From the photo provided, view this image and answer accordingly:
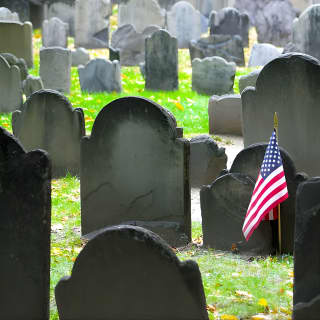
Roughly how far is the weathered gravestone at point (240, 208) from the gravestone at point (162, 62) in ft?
35.2

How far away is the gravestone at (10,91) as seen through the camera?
15.6 m

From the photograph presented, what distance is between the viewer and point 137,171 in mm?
7887

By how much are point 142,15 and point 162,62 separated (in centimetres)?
1040

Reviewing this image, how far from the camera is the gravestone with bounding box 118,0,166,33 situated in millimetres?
28031

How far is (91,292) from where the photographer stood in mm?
4789

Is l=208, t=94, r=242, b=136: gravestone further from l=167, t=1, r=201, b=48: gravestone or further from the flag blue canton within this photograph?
l=167, t=1, r=201, b=48: gravestone

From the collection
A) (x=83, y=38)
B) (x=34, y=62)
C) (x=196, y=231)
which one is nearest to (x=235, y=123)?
(x=196, y=231)

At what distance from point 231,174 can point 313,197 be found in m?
2.70

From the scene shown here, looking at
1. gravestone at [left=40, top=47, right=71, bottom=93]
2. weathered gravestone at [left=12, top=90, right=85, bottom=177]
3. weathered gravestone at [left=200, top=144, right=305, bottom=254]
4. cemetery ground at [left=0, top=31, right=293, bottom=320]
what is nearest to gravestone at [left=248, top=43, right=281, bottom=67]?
gravestone at [left=40, top=47, right=71, bottom=93]

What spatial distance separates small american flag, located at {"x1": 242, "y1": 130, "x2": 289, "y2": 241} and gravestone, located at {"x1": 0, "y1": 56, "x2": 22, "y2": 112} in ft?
31.6

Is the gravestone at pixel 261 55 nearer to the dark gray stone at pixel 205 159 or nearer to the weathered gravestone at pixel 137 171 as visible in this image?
the dark gray stone at pixel 205 159

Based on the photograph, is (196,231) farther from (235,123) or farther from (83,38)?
(83,38)

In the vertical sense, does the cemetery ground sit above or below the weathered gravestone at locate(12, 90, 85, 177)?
below

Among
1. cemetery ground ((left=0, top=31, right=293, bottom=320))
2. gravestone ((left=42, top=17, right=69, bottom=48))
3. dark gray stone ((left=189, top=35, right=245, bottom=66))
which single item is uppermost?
gravestone ((left=42, top=17, right=69, bottom=48))
